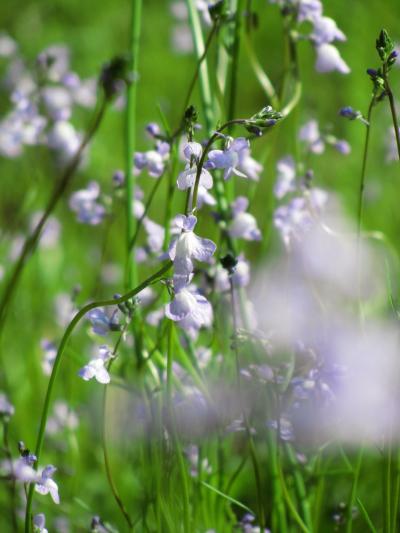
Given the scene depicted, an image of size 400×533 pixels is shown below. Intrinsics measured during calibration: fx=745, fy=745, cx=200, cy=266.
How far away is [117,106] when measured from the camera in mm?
1828

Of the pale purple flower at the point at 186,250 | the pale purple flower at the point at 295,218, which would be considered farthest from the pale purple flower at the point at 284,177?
the pale purple flower at the point at 186,250

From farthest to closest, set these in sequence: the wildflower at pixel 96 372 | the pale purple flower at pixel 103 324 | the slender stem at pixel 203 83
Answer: the slender stem at pixel 203 83 → the pale purple flower at pixel 103 324 → the wildflower at pixel 96 372

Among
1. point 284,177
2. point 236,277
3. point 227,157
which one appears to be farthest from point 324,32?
point 227,157

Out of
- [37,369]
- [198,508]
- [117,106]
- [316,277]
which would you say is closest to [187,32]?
[117,106]

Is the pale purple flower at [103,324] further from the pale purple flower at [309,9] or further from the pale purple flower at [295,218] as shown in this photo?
the pale purple flower at [309,9]

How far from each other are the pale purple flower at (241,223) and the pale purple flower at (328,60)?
24 centimetres

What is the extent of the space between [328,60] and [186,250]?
0.57 metres

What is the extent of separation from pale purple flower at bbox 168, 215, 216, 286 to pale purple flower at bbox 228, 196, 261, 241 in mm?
429

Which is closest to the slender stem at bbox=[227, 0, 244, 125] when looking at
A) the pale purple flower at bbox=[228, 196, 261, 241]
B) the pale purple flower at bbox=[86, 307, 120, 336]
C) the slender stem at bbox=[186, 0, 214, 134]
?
the slender stem at bbox=[186, 0, 214, 134]

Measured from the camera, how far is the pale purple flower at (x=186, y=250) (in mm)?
747

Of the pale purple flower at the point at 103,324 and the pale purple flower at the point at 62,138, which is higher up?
the pale purple flower at the point at 62,138

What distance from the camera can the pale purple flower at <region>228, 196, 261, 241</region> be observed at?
1.19m

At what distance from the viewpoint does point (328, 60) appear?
1.18 meters

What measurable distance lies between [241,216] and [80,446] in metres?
0.79
